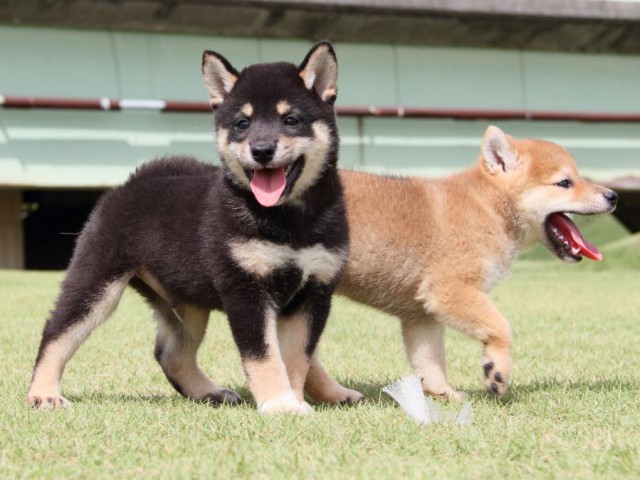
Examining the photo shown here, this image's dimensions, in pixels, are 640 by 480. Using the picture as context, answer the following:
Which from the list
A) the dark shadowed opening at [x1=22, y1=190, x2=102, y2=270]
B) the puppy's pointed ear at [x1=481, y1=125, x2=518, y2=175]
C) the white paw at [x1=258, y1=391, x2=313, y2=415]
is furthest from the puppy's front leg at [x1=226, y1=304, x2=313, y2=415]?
the dark shadowed opening at [x1=22, y1=190, x2=102, y2=270]

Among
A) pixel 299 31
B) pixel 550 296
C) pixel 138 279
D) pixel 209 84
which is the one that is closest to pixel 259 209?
pixel 209 84

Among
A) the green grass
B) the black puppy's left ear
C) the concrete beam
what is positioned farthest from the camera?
the concrete beam

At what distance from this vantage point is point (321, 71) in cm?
367

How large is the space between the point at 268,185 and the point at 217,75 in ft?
1.69

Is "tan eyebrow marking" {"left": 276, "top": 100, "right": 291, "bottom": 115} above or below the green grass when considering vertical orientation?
above

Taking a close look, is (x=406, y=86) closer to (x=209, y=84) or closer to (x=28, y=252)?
(x=28, y=252)

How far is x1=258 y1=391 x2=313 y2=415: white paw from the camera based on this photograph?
3383 mm

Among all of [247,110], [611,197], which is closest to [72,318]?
[247,110]

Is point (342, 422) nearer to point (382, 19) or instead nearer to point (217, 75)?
point (217, 75)

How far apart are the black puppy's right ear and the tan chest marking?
2.01 feet

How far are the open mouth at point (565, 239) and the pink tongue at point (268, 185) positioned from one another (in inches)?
61.3

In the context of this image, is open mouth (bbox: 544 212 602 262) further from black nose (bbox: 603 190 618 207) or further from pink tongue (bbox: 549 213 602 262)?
black nose (bbox: 603 190 618 207)

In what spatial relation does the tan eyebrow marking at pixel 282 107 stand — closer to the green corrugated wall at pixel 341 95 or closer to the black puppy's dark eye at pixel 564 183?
the black puppy's dark eye at pixel 564 183

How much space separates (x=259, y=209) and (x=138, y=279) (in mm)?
807
